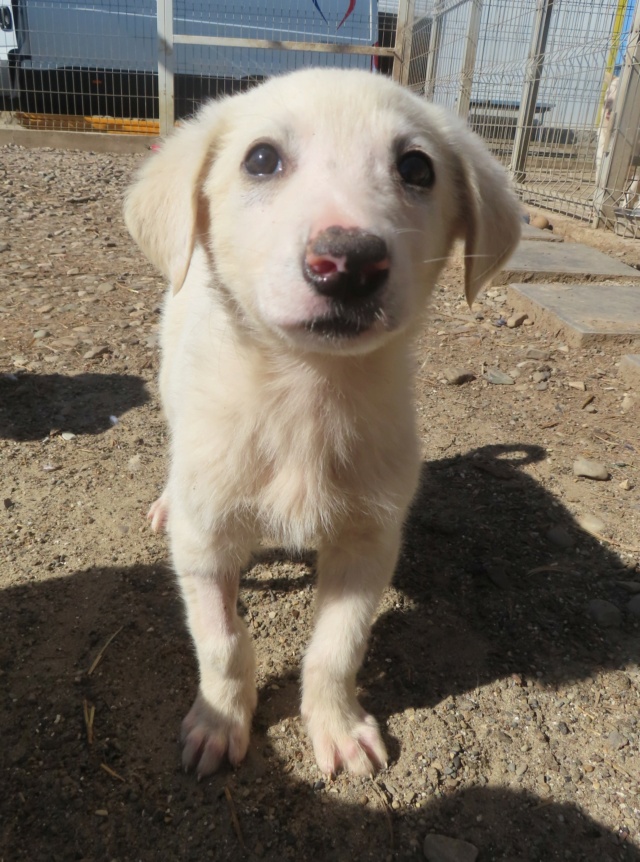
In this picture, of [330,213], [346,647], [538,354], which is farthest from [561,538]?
[330,213]

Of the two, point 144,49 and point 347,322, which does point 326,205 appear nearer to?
point 347,322

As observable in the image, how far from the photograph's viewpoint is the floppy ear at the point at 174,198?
1987 millimetres

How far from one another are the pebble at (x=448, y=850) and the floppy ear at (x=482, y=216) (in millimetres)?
1593

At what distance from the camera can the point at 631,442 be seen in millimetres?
3818

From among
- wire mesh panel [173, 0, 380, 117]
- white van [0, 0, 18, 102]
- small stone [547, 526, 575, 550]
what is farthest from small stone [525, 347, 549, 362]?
white van [0, 0, 18, 102]

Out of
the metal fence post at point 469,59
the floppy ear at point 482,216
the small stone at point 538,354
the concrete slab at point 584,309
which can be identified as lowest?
the small stone at point 538,354

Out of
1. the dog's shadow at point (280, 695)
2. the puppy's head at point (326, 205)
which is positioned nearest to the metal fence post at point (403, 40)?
the dog's shadow at point (280, 695)

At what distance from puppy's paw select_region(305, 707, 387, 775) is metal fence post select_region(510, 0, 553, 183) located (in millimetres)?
7684

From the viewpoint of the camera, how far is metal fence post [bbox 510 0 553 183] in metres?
7.71

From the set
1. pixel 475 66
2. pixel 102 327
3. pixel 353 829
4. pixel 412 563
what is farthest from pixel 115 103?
pixel 353 829

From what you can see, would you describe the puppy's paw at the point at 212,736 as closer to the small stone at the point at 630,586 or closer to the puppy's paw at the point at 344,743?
the puppy's paw at the point at 344,743

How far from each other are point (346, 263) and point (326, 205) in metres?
0.19

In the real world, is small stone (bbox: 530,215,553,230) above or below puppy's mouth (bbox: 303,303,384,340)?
below

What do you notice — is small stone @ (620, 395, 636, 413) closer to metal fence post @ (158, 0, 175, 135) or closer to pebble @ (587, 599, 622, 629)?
pebble @ (587, 599, 622, 629)
